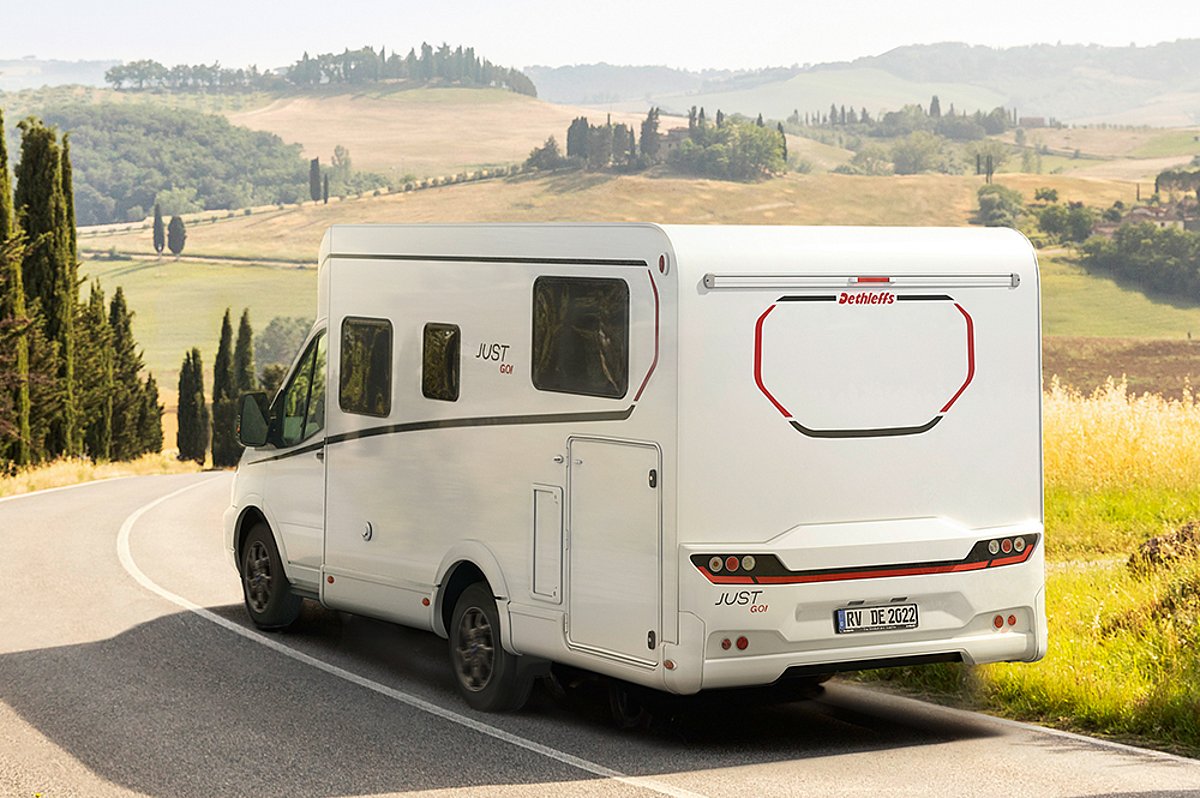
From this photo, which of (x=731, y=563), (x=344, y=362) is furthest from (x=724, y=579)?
(x=344, y=362)

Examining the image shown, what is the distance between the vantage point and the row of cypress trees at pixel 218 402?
75.2 metres

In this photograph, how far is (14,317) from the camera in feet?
104

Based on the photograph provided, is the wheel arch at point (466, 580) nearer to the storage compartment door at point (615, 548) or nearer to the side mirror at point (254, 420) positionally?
the storage compartment door at point (615, 548)

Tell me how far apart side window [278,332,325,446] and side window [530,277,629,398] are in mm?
2765

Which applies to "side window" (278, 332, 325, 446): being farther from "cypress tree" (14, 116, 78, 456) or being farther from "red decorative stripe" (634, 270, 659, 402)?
"cypress tree" (14, 116, 78, 456)

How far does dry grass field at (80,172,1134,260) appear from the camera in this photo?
15412 cm

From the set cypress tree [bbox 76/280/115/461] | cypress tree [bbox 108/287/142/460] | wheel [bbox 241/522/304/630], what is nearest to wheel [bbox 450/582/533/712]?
wheel [bbox 241/522/304/630]

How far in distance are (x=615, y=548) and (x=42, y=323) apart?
2970 centimetres

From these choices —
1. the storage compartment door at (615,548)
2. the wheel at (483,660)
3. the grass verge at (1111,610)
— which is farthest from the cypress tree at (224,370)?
the storage compartment door at (615,548)

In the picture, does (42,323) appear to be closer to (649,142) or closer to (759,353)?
(759,353)

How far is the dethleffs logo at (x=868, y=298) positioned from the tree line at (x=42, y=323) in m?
24.5

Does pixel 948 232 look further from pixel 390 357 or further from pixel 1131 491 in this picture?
pixel 1131 491

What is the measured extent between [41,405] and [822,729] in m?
30.1

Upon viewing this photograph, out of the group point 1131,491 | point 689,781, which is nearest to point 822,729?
point 689,781
